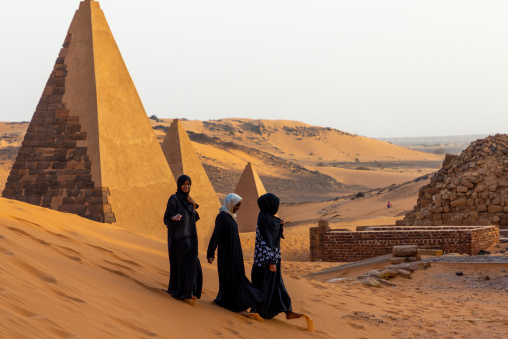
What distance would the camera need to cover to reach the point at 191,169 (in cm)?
1670

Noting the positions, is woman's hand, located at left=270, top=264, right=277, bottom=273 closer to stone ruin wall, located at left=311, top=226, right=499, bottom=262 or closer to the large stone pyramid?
the large stone pyramid

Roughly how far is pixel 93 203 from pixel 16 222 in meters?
4.42

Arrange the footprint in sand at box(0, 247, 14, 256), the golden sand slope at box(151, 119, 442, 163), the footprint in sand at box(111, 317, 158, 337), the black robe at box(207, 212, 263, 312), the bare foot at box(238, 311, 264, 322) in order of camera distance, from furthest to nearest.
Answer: the golden sand slope at box(151, 119, 442, 163), the bare foot at box(238, 311, 264, 322), the black robe at box(207, 212, 263, 312), the footprint in sand at box(0, 247, 14, 256), the footprint in sand at box(111, 317, 158, 337)

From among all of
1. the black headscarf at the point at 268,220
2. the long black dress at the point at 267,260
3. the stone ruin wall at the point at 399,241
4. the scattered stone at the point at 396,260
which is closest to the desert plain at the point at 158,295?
the long black dress at the point at 267,260

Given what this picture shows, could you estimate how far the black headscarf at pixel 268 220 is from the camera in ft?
22.6

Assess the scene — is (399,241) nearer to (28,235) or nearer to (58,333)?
(28,235)

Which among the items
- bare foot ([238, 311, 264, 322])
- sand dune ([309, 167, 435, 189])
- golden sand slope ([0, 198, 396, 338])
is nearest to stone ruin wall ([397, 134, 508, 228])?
golden sand slope ([0, 198, 396, 338])

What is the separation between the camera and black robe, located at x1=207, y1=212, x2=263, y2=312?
22.4ft

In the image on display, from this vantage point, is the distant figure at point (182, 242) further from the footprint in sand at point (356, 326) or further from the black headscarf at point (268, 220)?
the footprint in sand at point (356, 326)

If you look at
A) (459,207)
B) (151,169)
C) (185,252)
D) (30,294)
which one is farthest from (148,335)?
(459,207)

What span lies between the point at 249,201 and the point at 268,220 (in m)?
16.1

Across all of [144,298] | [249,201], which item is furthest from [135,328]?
[249,201]

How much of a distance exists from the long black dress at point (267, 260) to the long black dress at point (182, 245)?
2.40ft

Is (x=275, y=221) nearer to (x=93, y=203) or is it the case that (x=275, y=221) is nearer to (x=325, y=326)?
(x=325, y=326)
